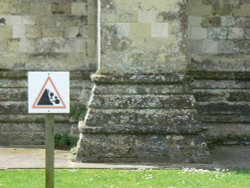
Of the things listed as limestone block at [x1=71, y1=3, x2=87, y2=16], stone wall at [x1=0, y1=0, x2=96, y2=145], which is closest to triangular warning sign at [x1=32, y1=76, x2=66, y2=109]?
stone wall at [x1=0, y1=0, x2=96, y2=145]

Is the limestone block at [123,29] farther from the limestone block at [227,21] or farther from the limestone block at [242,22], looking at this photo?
the limestone block at [242,22]

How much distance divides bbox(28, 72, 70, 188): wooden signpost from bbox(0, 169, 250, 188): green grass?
1.76m


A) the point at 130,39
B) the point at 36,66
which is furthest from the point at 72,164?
the point at 36,66

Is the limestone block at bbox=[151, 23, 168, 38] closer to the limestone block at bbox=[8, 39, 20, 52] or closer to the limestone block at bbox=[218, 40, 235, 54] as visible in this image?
the limestone block at bbox=[218, 40, 235, 54]

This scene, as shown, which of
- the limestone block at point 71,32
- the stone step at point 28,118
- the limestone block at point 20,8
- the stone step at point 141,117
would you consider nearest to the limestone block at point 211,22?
the limestone block at point 71,32

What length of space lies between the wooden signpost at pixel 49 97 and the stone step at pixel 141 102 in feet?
12.3

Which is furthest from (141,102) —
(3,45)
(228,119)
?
(3,45)

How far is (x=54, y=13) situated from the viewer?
13.1m

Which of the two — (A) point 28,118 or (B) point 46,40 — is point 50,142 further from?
(B) point 46,40

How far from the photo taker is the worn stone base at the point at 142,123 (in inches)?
413

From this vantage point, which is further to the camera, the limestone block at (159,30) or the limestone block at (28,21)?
the limestone block at (28,21)

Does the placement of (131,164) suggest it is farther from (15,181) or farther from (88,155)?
(15,181)

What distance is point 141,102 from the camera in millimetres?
10727

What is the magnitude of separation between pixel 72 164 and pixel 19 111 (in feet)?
9.79
